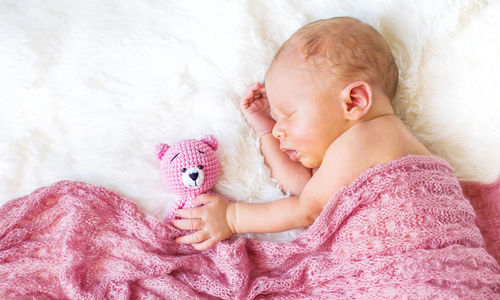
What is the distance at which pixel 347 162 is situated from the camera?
1.13m

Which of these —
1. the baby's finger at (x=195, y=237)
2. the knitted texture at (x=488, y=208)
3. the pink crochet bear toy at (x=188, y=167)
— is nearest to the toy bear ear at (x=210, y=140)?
the pink crochet bear toy at (x=188, y=167)

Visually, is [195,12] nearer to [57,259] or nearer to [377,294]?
[57,259]

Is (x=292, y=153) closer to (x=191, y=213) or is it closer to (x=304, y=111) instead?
(x=304, y=111)

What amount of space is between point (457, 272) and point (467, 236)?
11 cm

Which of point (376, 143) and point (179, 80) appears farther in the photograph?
point (179, 80)

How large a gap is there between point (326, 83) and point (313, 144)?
0.52 ft

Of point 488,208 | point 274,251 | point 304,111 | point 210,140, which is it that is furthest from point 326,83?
point 488,208

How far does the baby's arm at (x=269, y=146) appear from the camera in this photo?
1275 millimetres

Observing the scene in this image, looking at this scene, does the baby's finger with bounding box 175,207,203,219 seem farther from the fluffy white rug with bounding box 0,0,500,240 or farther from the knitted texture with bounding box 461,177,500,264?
the knitted texture with bounding box 461,177,500,264

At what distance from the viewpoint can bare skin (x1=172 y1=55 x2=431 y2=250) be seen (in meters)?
1.14

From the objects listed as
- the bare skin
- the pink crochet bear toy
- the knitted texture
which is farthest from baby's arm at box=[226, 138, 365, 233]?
the knitted texture

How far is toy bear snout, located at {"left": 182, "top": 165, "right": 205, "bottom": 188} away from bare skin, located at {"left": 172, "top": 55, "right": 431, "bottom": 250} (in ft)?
0.18

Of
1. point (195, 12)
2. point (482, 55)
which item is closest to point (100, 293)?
point (195, 12)

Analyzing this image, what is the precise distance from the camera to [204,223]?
1.17m
